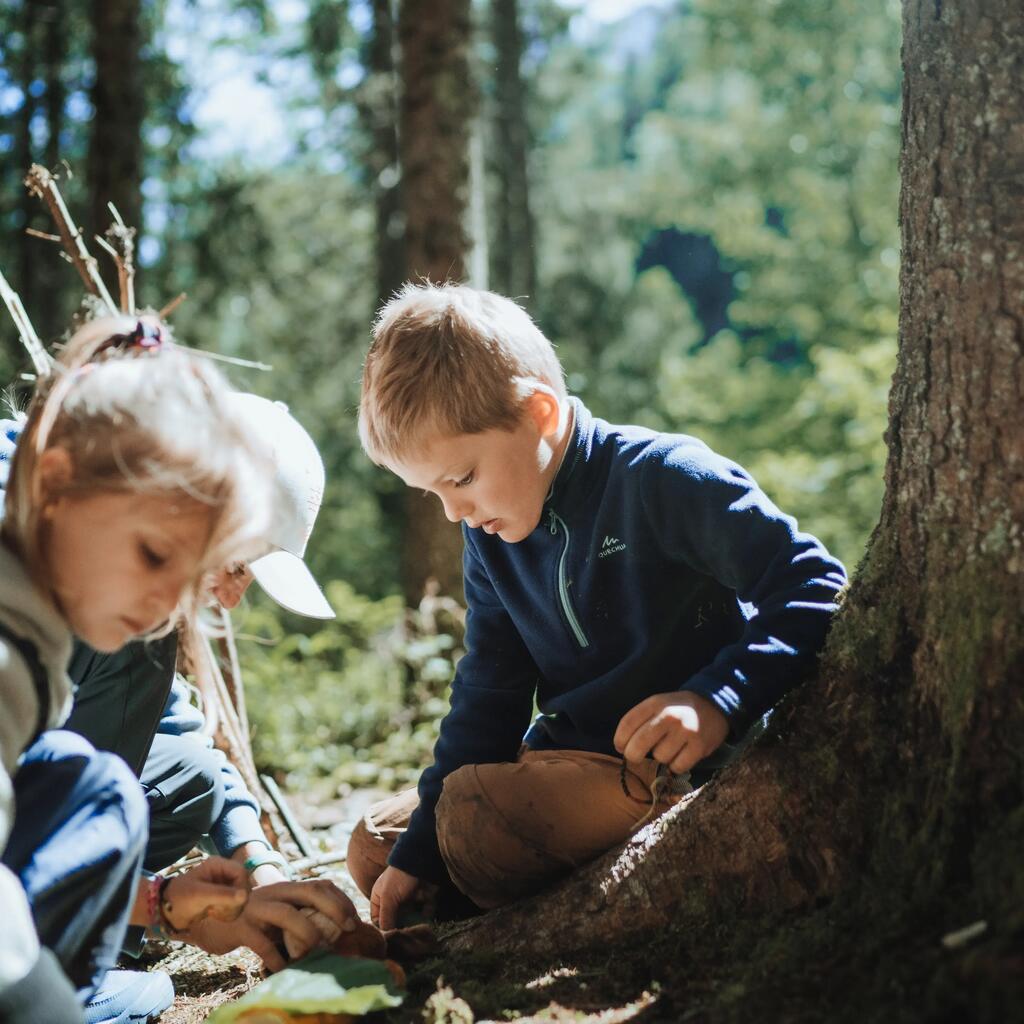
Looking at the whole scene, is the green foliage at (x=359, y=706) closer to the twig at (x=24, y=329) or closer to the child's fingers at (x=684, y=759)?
the twig at (x=24, y=329)

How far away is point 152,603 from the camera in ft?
4.99

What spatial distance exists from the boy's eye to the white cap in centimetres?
44

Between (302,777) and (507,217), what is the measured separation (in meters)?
12.0

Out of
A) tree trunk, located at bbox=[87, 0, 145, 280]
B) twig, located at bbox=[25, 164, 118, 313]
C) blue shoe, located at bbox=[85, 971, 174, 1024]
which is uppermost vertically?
tree trunk, located at bbox=[87, 0, 145, 280]

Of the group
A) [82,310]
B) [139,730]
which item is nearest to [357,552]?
[82,310]

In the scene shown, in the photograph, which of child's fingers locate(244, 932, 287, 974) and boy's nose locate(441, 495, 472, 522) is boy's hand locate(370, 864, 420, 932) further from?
boy's nose locate(441, 495, 472, 522)

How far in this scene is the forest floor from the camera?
1.18m

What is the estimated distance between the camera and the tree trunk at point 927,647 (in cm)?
152

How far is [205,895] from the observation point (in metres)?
1.71

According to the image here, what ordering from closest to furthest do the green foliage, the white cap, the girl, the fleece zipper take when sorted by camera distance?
the girl < the white cap < the fleece zipper < the green foliage

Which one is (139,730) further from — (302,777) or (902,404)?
(302,777)

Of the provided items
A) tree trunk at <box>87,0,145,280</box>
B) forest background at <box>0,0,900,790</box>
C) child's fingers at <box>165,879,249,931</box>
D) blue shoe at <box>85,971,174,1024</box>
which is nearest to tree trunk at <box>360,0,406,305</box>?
forest background at <box>0,0,900,790</box>

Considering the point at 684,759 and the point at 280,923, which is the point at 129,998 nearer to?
the point at 280,923

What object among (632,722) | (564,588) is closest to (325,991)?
(632,722)
